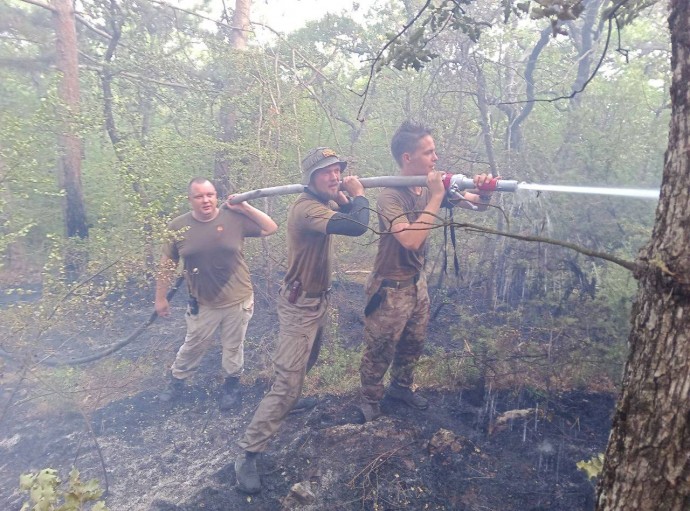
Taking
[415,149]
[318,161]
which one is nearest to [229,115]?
[318,161]

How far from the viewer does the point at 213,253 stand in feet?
15.3

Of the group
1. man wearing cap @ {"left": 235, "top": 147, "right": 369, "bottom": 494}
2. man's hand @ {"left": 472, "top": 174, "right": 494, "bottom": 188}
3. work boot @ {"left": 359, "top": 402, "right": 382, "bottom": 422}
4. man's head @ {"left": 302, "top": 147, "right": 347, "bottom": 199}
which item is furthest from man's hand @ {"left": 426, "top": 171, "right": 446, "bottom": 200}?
work boot @ {"left": 359, "top": 402, "right": 382, "bottom": 422}

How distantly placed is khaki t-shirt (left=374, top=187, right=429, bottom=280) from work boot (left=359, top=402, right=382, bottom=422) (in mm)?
1252

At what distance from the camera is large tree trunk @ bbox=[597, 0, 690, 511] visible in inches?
57.7

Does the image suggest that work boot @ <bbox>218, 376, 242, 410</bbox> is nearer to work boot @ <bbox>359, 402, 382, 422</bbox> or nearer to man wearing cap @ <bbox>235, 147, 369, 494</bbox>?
man wearing cap @ <bbox>235, 147, 369, 494</bbox>

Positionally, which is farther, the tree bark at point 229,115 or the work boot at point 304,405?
Answer: the tree bark at point 229,115

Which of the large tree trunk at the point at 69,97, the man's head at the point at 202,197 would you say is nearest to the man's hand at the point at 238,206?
the man's head at the point at 202,197

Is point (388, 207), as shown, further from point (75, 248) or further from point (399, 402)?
point (75, 248)

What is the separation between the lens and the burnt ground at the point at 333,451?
11.3ft

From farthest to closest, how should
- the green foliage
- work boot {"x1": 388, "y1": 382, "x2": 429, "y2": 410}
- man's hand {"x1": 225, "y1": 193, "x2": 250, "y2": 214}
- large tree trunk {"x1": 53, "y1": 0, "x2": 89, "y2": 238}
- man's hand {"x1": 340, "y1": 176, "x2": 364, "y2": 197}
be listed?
large tree trunk {"x1": 53, "y1": 0, "x2": 89, "y2": 238} → man's hand {"x1": 225, "y1": 193, "x2": 250, "y2": 214} → work boot {"x1": 388, "y1": 382, "x2": 429, "y2": 410} → man's hand {"x1": 340, "y1": 176, "x2": 364, "y2": 197} → the green foliage

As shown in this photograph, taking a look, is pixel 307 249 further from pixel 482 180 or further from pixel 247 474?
pixel 247 474

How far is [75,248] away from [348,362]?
439cm

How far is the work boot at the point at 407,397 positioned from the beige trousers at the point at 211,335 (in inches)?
68.3

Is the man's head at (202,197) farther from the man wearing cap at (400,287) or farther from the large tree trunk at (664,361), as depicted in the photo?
the large tree trunk at (664,361)
